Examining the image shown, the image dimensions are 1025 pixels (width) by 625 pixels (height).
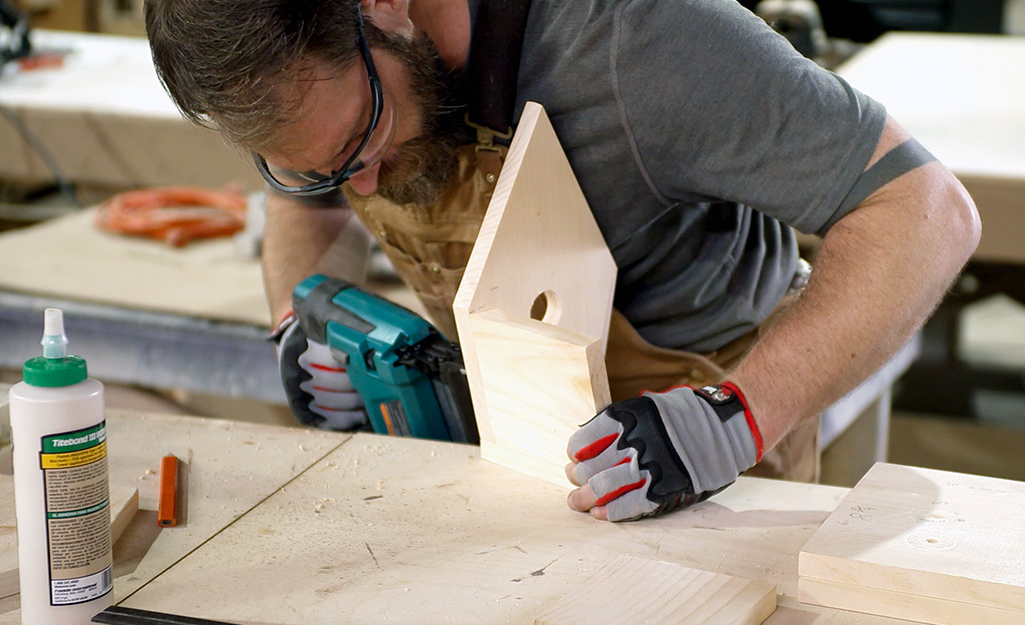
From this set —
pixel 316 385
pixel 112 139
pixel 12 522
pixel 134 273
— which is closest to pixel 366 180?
pixel 316 385

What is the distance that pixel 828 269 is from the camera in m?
1.32

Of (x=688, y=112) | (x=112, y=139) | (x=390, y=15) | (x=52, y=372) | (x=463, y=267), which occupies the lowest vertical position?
(x=112, y=139)

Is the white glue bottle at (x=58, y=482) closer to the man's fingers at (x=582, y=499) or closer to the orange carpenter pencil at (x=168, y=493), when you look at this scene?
the orange carpenter pencil at (x=168, y=493)

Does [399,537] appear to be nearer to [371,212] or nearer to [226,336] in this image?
[371,212]

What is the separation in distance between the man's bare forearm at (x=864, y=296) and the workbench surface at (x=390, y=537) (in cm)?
14

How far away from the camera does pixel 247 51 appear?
1.22 m

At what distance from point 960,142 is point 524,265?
5.90ft

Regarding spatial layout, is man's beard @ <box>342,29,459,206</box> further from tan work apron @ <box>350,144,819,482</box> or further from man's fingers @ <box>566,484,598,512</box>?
man's fingers @ <box>566,484,598,512</box>

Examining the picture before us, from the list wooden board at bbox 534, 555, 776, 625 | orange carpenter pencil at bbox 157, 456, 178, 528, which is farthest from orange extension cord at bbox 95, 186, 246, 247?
wooden board at bbox 534, 555, 776, 625

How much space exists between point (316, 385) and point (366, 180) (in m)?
0.41

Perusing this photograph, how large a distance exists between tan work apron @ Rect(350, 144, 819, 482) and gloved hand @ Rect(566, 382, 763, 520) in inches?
15.2

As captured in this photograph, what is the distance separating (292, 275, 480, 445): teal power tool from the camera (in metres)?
1.53

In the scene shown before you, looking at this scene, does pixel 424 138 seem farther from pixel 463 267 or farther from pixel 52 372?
pixel 52 372

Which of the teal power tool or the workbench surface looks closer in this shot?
the workbench surface
